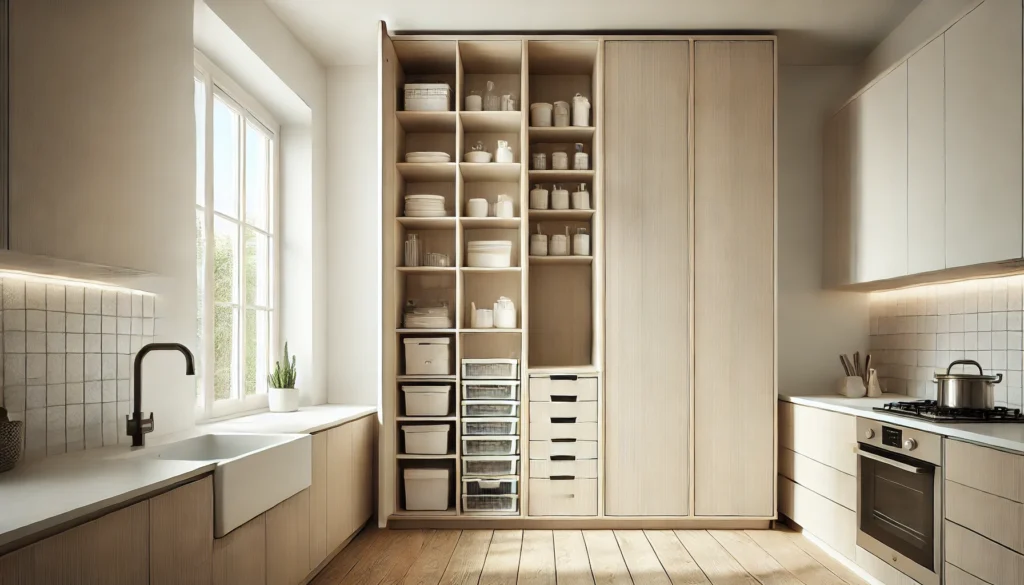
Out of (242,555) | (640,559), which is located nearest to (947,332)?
(640,559)

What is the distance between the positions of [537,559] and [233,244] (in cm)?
223

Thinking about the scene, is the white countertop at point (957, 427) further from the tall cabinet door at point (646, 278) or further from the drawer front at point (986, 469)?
the tall cabinet door at point (646, 278)

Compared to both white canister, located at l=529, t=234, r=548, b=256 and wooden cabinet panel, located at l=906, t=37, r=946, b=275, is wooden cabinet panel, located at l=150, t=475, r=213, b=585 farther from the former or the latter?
wooden cabinet panel, located at l=906, t=37, r=946, b=275

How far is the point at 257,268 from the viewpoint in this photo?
164 inches

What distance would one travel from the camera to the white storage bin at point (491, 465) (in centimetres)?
403

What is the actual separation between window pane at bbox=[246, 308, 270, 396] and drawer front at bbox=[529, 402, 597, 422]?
156 cm

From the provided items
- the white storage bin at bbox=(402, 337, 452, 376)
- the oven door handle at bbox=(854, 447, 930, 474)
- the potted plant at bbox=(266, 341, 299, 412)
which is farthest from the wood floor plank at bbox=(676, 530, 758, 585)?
the potted plant at bbox=(266, 341, 299, 412)

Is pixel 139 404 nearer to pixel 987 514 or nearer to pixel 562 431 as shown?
pixel 562 431

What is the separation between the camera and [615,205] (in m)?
4.06

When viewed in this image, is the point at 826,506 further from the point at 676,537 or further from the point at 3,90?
the point at 3,90

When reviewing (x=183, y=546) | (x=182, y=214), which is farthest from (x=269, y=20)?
(x=183, y=546)

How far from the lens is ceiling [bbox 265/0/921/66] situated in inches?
150

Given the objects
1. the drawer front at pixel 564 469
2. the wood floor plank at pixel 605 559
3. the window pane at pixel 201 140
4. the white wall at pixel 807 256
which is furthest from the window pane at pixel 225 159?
the white wall at pixel 807 256

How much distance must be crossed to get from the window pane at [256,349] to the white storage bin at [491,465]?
1.25 metres
